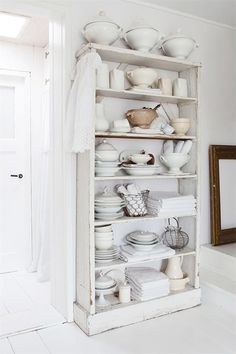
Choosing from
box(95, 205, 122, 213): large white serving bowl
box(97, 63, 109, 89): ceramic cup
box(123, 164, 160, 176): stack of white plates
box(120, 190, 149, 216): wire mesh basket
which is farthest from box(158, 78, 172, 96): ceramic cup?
box(95, 205, 122, 213): large white serving bowl

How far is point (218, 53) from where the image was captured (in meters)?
3.08

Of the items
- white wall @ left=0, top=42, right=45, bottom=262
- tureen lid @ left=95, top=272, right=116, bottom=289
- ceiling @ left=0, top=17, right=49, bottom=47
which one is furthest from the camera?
white wall @ left=0, top=42, right=45, bottom=262

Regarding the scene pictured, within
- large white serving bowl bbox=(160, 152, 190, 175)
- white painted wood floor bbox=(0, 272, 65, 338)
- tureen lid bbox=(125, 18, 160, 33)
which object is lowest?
white painted wood floor bbox=(0, 272, 65, 338)

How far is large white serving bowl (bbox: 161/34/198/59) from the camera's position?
2.48 metres

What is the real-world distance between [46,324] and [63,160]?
1.10 m

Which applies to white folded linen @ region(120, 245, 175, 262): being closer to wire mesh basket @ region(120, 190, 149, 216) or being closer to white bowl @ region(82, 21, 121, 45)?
wire mesh basket @ region(120, 190, 149, 216)

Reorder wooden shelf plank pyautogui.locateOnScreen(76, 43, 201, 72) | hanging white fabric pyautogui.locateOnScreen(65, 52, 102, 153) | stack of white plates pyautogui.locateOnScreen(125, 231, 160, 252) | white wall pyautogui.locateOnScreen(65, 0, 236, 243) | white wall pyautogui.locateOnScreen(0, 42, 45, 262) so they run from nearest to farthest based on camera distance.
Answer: hanging white fabric pyautogui.locateOnScreen(65, 52, 102, 153), wooden shelf plank pyautogui.locateOnScreen(76, 43, 201, 72), stack of white plates pyautogui.locateOnScreen(125, 231, 160, 252), white wall pyautogui.locateOnScreen(65, 0, 236, 243), white wall pyautogui.locateOnScreen(0, 42, 45, 262)

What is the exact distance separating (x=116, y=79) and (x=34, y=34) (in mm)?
1287

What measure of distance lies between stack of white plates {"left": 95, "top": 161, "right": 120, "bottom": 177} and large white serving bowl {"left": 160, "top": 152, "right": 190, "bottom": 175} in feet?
1.35

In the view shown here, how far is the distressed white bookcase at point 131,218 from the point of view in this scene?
2203 millimetres

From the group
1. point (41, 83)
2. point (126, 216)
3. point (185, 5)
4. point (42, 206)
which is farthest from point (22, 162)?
point (185, 5)

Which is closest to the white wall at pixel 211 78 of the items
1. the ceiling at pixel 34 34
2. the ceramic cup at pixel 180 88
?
the ceramic cup at pixel 180 88

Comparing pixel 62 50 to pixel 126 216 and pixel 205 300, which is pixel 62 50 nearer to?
pixel 126 216

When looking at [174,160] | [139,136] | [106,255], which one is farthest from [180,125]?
[106,255]
